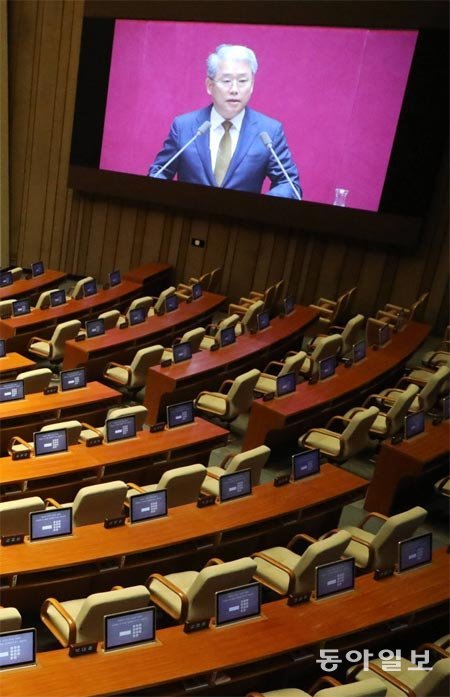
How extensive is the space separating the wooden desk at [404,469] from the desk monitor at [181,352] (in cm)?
229

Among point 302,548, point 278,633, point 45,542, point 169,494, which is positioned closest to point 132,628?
point 278,633

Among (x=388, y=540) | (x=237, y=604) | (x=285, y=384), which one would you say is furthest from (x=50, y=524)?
(x=285, y=384)

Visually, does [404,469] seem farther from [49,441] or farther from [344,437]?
[49,441]

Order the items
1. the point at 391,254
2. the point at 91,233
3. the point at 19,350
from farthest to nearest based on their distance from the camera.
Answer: the point at 91,233 < the point at 391,254 < the point at 19,350

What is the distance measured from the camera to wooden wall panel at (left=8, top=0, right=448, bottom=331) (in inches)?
417

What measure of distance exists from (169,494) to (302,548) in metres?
1.07

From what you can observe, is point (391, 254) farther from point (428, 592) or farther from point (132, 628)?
point (132, 628)

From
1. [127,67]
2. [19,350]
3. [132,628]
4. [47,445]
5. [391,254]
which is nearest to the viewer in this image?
[132,628]

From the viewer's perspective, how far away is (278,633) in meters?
3.94

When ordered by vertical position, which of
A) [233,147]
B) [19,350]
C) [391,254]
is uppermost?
[233,147]

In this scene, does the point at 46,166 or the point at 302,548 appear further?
the point at 46,166

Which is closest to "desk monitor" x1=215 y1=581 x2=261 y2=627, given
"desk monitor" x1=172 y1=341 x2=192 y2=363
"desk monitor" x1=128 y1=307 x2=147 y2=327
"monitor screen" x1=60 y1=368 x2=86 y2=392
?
"monitor screen" x1=60 y1=368 x2=86 y2=392

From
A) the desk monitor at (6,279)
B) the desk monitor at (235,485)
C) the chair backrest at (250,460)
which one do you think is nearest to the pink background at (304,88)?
the desk monitor at (6,279)

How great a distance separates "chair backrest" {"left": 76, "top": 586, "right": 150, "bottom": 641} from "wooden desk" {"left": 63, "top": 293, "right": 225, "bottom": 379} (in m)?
4.30
